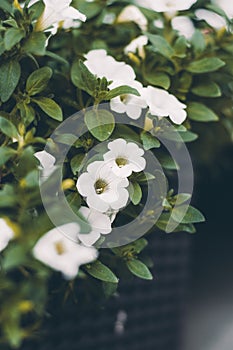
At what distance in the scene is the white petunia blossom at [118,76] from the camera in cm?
120

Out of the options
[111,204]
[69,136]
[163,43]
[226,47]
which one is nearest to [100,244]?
[111,204]

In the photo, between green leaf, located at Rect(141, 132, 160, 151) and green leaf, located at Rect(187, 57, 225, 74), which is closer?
green leaf, located at Rect(141, 132, 160, 151)

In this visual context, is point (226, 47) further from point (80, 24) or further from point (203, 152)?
point (203, 152)

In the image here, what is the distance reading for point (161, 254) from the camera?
199cm

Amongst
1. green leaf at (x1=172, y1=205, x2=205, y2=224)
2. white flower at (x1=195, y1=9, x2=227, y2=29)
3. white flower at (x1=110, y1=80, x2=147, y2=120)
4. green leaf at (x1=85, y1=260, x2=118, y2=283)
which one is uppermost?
white flower at (x1=195, y1=9, x2=227, y2=29)

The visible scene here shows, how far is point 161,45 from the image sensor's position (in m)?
1.35

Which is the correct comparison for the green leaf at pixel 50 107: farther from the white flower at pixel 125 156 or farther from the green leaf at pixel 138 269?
the green leaf at pixel 138 269

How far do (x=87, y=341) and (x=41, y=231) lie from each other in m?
1.00

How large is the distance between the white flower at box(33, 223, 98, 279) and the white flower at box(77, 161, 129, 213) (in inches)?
4.4

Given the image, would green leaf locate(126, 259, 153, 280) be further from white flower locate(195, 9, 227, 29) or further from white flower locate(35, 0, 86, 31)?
white flower locate(195, 9, 227, 29)

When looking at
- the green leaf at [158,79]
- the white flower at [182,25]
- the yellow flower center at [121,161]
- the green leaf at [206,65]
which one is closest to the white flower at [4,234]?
the yellow flower center at [121,161]

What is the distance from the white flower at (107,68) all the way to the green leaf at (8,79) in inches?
6.2

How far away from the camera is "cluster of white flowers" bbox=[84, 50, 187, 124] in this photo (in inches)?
47.3

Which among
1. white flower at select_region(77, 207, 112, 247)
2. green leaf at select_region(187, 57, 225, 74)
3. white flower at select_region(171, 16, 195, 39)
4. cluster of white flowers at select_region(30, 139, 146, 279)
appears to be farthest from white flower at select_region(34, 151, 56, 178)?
white flower at select_region(171, 16, 195, 39)
